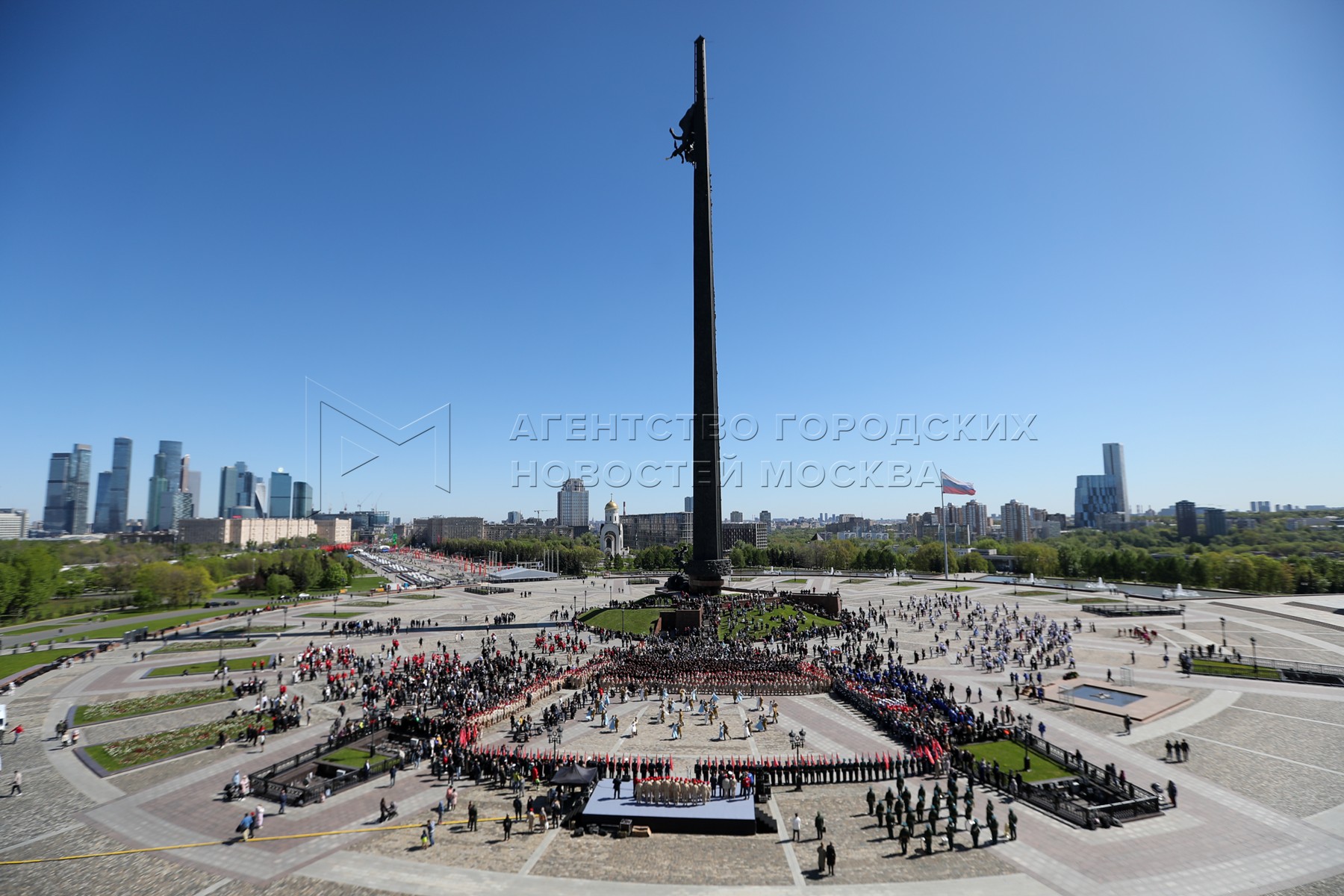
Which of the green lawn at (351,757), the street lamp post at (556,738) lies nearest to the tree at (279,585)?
the green lawn at (351,757)

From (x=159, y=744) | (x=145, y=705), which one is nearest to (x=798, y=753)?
(x=159, y=744)

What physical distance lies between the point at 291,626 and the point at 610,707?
140 feet

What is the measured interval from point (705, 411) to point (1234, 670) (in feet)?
124

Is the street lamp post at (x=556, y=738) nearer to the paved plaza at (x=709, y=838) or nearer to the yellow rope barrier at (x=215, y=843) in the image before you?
the paved plaza at (x=709, y=838)

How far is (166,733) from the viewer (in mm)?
27578

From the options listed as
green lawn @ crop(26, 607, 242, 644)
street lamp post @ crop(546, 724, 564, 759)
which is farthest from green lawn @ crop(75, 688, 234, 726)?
green lawn @ crop(26, 607, 242, 644)

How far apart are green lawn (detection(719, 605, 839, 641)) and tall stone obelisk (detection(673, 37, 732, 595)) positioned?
12.8 ft

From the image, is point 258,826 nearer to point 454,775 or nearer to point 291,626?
point 454,775

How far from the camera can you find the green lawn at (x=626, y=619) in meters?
51.7

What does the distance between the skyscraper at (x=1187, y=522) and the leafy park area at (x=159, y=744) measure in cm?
Result: 20754

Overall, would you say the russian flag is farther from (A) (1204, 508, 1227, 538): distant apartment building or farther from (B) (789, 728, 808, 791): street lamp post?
(A) (1204, 508, 1227, 538): distant apartment building

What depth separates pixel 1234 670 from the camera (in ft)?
119

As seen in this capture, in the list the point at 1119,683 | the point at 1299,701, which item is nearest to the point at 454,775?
the point at 1119,683

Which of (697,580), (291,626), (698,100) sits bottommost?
(291,626)
